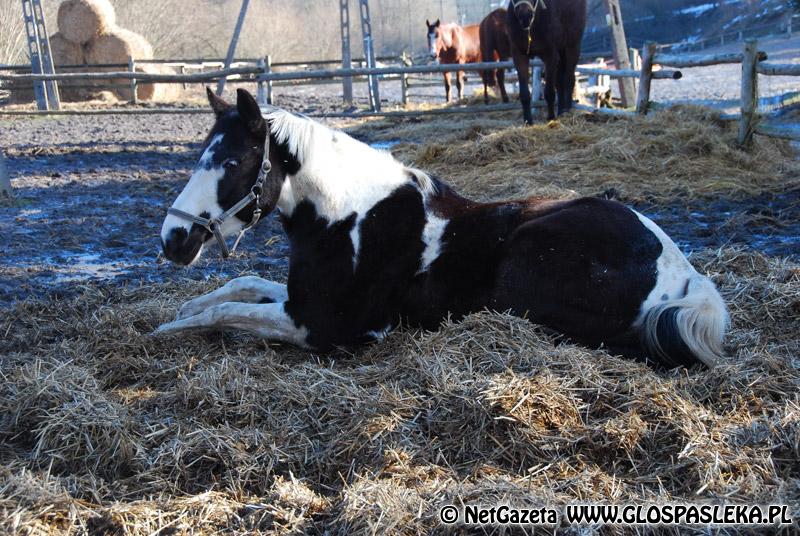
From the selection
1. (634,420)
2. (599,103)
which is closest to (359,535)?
(634,420)

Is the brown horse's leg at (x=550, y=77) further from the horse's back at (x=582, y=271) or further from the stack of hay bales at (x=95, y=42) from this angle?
the stack of hay bales at (x=95, y=42)

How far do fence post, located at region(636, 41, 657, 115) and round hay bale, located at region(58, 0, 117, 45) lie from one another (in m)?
18.1

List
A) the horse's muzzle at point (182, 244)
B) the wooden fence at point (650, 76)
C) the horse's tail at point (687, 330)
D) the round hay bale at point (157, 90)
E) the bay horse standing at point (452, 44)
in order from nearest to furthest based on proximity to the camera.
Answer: the horse's tail at point (687, 330) < the horse's muzzle at point (182, 244) < the wooden fence at point (650, 76) < the bay horse standing at point (452, 44) < the round hay bale at point (157, 90)

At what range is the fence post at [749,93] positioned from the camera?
869cm

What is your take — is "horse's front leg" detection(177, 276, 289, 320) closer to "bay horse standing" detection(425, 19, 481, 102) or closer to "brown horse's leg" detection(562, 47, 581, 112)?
"brown horse's leg" detection(562, 47, 581, 112)

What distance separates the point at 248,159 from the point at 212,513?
1.82 meters

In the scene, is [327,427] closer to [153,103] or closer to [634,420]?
[634,420]

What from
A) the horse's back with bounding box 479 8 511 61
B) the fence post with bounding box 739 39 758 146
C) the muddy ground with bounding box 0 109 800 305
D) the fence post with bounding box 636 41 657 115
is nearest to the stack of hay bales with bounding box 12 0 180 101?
the horse's back with bounding box 479 8 511 61

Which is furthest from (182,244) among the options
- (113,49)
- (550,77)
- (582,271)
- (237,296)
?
(113,49)

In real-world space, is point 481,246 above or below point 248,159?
below

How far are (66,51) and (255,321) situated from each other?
22921mm

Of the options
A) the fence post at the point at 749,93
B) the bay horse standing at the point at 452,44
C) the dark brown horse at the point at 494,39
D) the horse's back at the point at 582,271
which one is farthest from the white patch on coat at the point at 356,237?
the bay horse standing at the point at 452,44

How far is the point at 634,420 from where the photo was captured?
109 inches

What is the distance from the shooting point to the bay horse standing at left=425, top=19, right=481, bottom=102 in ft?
65.1
